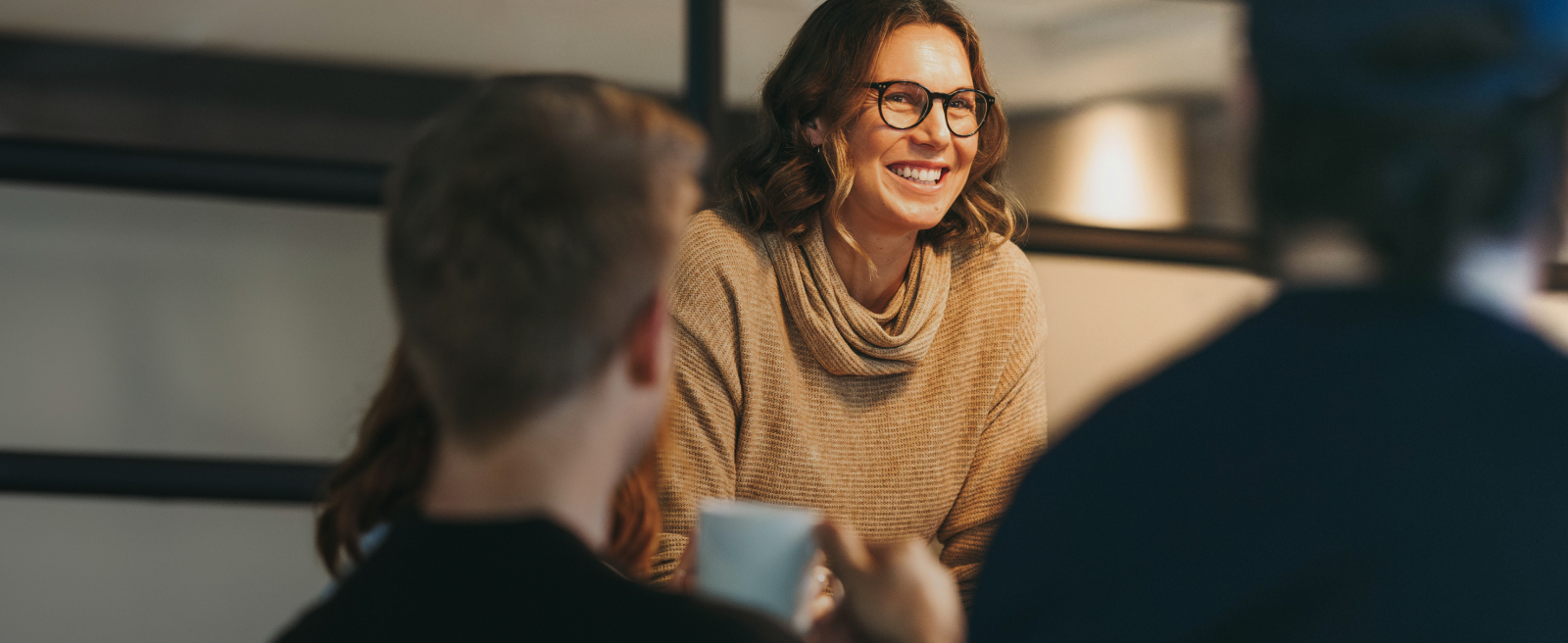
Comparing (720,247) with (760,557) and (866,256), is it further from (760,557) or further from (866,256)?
(760,557)

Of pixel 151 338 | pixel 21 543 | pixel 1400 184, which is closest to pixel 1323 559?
pixel 1400 184

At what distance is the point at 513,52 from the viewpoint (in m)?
2.06

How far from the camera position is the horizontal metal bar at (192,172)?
A: 1.88 metres

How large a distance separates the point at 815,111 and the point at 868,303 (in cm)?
34

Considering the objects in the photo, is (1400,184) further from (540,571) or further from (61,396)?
(61,396)

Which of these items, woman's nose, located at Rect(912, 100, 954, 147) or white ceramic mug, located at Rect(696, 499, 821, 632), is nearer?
white ceramic mug, located at Rect(696, 499, 821, 632)

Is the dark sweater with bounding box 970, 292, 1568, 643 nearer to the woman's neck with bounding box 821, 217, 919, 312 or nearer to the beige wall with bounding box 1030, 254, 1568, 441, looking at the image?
the woman's neck with bounding box 821, 217, 919, 312

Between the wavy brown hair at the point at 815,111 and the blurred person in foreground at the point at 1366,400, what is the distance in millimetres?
1197

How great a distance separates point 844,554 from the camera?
34.5 inches

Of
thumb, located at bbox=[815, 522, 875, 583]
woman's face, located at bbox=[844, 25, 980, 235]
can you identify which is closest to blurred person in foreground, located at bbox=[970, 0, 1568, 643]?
thumb, located at bbox=[815, 522, 875, 583]

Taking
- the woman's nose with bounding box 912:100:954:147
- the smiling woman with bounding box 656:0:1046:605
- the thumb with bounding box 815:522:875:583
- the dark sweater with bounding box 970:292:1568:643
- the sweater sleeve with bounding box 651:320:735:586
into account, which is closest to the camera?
the dark sweater with bounding box 970:292:1568:643

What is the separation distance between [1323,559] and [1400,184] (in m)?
0.23

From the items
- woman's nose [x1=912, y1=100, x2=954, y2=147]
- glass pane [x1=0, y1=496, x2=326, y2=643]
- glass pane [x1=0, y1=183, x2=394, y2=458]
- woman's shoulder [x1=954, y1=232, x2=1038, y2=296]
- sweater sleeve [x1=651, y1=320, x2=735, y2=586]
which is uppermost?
woman's nose [x1=912, y1=100, x2=954, y2=147]

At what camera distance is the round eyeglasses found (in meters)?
Result: 1.91
